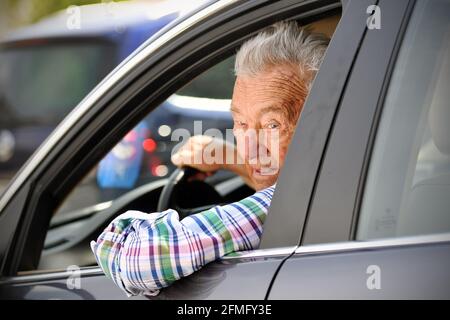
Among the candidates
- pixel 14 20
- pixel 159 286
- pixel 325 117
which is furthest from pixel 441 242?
pixel 14 20

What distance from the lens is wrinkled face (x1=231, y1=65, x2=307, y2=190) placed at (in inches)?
82.0

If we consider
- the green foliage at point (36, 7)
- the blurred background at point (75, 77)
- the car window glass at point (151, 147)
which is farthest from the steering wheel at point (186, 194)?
the green foliage at point (36, 7)

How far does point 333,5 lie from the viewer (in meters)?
1.96

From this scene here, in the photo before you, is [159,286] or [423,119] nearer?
[423,119]

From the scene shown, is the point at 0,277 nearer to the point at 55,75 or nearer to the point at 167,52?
the point at 167,52

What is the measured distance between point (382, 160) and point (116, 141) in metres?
1.10

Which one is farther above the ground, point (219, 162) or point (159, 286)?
point (219, 162)

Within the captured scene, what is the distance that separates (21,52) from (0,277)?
8034 mm

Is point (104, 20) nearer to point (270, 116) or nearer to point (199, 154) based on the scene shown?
point (199, 154)

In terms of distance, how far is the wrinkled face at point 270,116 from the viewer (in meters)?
2.08

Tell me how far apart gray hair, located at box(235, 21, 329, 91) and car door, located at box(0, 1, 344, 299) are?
37 millimetres

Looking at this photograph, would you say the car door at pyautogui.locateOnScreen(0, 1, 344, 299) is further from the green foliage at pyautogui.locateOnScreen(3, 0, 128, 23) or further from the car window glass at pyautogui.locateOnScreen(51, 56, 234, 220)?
the green foliage at pyautogui.locateOnScreen(3, 0, 128, 23)

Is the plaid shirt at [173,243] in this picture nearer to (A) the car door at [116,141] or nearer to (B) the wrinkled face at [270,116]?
(A) the car door at [116,141]

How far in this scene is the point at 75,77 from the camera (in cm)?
959
